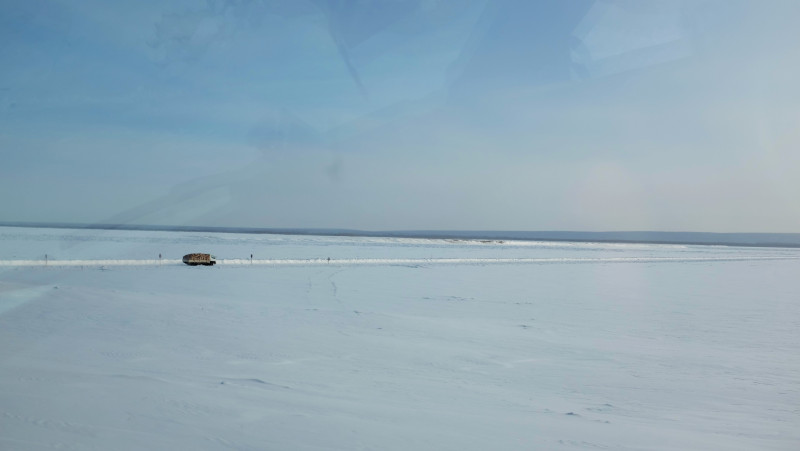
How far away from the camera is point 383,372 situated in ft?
25.3

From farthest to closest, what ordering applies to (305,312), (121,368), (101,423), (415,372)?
(305,312) → (415,372) → (121,368) → (101,423)

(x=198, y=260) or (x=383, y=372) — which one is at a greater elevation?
(x=198, y=260)

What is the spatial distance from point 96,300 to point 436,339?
332 inches

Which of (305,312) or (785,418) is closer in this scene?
(785,418)

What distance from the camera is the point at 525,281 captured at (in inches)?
939

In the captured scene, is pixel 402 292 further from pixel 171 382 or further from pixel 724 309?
pixel 171 382

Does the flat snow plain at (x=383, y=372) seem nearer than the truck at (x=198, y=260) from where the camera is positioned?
Yes

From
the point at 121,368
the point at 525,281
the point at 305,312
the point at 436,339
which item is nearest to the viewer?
the point at 121,368

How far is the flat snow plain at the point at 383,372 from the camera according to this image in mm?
5258

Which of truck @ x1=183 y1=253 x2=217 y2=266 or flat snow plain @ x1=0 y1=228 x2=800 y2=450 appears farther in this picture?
truck @ x1=183 y1=253 x2=217 y2=266

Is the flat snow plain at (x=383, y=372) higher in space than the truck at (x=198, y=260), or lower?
lower

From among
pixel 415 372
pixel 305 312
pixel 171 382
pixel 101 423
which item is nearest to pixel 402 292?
pixel 305 312

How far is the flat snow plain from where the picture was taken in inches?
207

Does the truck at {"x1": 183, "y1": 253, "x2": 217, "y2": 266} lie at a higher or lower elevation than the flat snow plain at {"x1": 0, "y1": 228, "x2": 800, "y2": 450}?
higher
